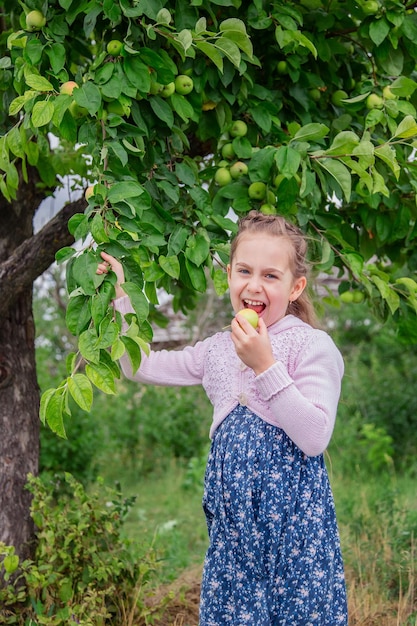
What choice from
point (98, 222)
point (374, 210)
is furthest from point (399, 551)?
point (98, 222)

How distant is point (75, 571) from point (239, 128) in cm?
156

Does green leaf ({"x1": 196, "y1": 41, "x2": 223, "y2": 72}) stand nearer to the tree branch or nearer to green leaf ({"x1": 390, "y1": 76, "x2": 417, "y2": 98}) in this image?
green leaf ({"x1": 390, "y1": 76, "x2": 417, "y2": 98})

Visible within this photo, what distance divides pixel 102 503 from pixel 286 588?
1199 millimetres

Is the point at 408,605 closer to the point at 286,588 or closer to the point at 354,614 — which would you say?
the point at 354,614

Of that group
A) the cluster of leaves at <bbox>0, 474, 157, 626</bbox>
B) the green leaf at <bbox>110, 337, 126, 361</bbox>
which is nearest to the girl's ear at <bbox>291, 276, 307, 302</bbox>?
the green leaf at <bbox>110, 337, 126, 361</bbox>

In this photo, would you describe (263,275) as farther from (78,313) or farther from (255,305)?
(78,313)

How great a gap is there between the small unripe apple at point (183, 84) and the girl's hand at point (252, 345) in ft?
2.39

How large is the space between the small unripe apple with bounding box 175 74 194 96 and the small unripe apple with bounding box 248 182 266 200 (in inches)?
12.6

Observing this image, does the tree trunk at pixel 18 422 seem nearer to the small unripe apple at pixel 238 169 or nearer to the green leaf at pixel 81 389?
the small unripe apple at pixel 238 169

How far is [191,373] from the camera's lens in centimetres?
218

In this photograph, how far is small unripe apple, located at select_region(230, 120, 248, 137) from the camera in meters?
2.43

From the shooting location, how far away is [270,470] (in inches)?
74.9

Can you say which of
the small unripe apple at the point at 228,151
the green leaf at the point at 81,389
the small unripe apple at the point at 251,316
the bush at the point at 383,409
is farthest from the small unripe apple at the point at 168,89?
the bush at the point at 383,409

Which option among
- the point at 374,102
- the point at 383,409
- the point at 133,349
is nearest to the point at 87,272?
the point at 133,349
